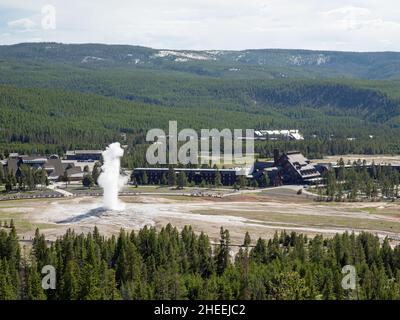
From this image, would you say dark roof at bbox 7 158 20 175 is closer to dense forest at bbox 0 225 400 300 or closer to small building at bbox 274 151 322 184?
small building at bbox 274 151 322 184

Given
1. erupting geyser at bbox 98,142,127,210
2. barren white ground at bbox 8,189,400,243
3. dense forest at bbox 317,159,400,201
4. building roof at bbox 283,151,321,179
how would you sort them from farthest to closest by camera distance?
building roof at bbox 283,151,321,179 → dense forest at bbox 317,159,400,201 → erupting geyser at bbox 98,142,127,210 → barren white ground at bbox 8,189,400,243

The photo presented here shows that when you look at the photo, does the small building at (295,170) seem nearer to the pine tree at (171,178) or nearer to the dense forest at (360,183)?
the dense forest at (360,183)

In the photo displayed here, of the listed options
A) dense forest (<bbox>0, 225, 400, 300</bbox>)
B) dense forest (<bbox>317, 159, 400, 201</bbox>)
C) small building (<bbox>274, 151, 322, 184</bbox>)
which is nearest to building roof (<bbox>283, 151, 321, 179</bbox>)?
small building (<bbox>274, 151, 322, 184</bbox>)

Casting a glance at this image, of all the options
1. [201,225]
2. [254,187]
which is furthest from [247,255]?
[254,187]

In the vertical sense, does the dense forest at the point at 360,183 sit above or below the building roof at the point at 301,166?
below

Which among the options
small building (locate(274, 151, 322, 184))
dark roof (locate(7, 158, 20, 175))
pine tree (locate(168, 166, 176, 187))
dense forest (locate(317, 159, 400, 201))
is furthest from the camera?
dark roof (locate(7, 158, 20, 175))

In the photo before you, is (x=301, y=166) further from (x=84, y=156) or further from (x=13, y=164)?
(x=84, y=156)

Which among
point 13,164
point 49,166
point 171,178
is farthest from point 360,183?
point 13,164

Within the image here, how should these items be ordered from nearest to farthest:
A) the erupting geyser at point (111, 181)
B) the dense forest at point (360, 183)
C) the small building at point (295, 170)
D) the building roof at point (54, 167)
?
the erupting geyser at point (111, 181), the dense forest at point (360, 183), the small building at point (295, 170), the building roof at point (54, 167)

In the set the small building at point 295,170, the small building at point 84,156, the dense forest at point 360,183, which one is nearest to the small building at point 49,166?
the small building at point 84,156
